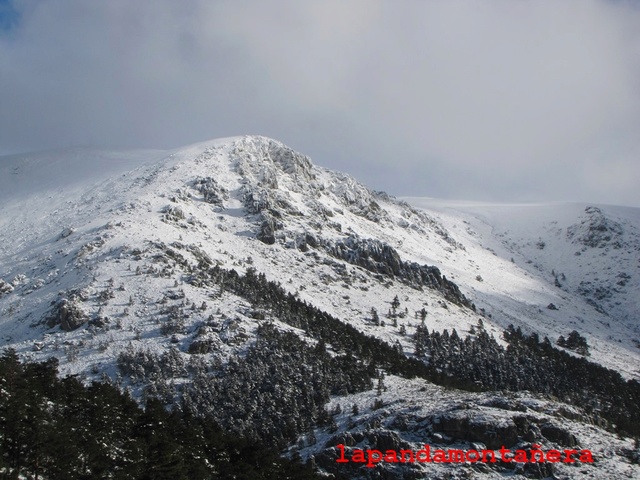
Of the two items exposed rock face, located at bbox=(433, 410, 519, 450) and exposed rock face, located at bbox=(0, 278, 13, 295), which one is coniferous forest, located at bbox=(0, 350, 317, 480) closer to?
exposed rock face, located at bbox=(433, 410, 519, 450)

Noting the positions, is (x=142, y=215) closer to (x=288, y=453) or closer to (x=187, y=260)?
(x=187, y=260)

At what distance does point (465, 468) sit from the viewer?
7669 centimetres

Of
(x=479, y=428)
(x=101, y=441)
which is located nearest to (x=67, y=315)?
(x=101, y=441)

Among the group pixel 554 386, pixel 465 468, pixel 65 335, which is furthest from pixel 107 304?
pixel 554 386

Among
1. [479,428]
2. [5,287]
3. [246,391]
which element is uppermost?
[5,287]

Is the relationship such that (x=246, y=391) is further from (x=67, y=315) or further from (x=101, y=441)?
(x=67, y=315)

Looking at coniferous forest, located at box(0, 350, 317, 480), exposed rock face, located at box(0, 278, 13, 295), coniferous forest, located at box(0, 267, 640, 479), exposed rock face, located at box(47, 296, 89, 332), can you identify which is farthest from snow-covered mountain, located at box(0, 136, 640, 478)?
coniferous forest, located at box(0, 350, 317, 480)

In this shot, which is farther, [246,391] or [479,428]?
[246,391]

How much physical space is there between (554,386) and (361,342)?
4938 centimetres
